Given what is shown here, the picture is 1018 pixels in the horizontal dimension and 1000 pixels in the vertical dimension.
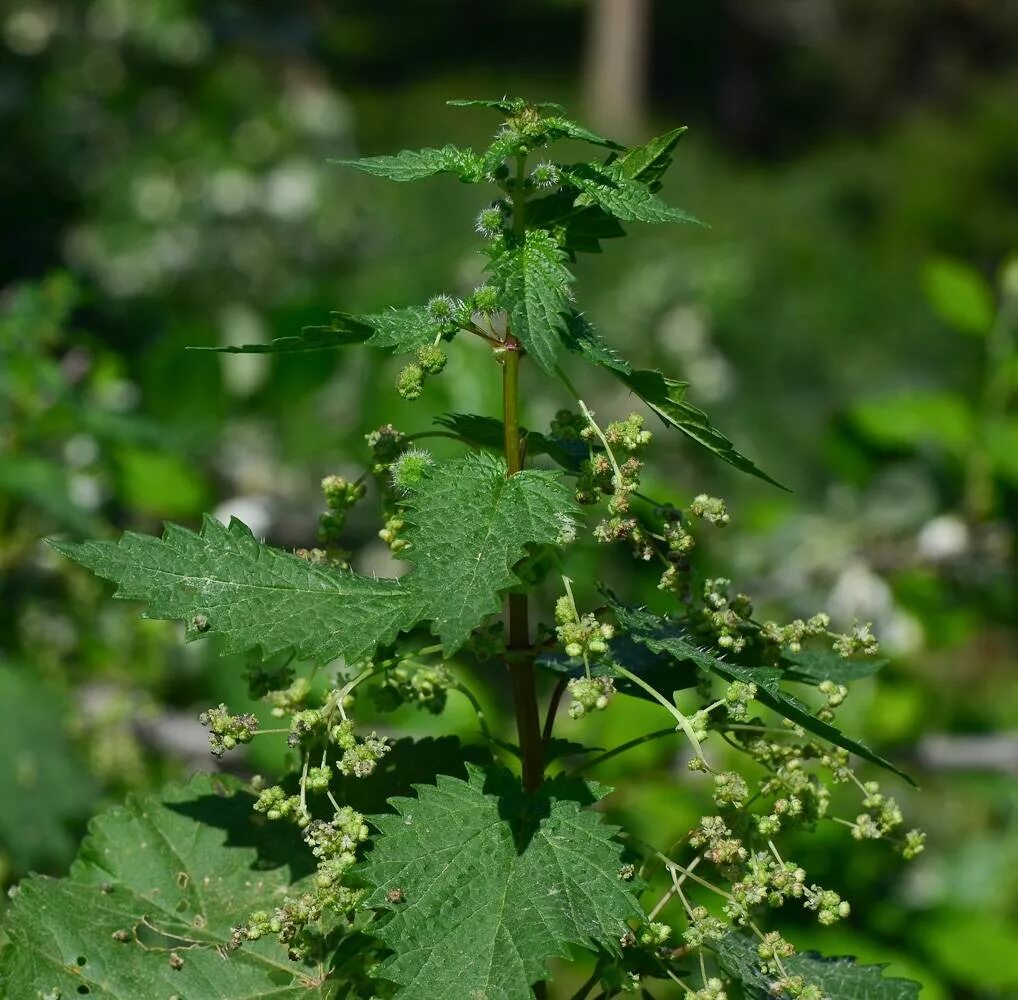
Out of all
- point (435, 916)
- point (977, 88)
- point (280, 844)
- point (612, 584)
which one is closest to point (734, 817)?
point (435, 916)

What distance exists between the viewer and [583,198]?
0.85 metres

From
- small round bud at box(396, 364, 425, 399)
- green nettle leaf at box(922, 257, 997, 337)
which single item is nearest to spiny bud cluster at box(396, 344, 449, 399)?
small round bud at box(396, 364, 425, 399)

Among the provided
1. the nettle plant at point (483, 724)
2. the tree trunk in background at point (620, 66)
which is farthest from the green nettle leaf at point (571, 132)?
the tree trunk in background at point (620, 66)

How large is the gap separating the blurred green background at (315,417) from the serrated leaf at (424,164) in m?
0.18

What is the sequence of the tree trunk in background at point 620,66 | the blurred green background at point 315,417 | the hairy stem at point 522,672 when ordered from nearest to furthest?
1. the hairy stem at point 522,672
2. the blurred green background at point 315,417
3. the tree trunk in background at point 620,66

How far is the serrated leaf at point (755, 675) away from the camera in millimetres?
770

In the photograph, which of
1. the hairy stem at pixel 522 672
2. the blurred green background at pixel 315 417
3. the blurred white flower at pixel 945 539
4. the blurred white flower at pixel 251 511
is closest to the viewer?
the hairy stem at pixel 522 672

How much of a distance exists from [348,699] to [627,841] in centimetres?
21

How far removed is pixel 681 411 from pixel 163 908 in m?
0.47

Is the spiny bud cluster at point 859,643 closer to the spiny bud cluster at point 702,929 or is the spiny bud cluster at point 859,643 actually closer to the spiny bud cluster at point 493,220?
the spiny bud cluster at point 702,929

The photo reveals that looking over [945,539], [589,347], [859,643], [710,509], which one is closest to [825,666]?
[859,643]

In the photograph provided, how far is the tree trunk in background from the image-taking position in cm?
1247

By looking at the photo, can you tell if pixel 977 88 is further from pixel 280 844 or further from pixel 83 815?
pixel 280 844

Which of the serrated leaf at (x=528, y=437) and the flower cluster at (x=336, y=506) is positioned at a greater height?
the serrated leaf at (x=528, y=437)
